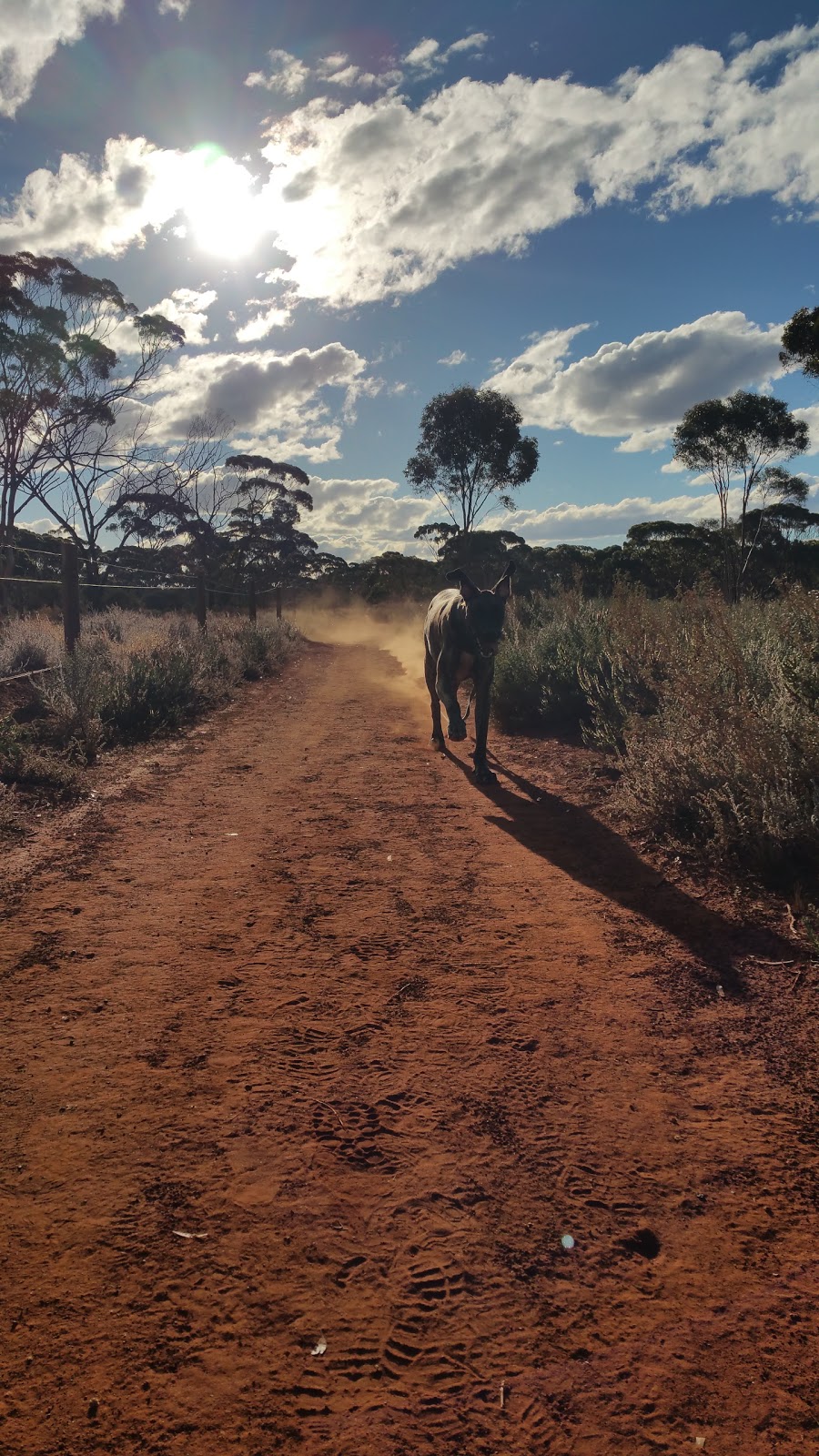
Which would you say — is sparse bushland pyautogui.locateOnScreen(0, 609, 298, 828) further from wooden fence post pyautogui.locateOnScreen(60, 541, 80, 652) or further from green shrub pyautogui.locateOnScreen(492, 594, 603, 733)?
green shrub pyautogui.locateOnScreen(492, 594, 603, 733)

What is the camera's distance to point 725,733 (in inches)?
183

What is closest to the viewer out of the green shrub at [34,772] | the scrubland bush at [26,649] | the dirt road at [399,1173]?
the dirt road at [399,1173]

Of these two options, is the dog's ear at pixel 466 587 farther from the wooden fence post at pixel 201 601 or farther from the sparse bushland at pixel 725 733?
the wooden fence post at pixel 201 601

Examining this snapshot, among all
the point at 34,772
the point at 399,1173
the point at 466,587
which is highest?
the point at 466,587

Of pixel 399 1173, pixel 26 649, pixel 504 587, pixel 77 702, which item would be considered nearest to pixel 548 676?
pixel 504 587

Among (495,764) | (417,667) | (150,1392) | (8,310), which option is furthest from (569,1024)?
(8,310)

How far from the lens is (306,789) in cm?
639

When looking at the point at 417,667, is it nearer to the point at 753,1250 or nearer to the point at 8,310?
the point at 753,1250

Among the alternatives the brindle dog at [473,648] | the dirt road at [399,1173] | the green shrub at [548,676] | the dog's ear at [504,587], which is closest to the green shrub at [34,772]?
the dirt road at [399,1173]

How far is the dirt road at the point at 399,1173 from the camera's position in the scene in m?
1.51

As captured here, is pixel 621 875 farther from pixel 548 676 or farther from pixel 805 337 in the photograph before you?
pixel 805 337

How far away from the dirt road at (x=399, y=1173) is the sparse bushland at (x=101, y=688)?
88.4 inches

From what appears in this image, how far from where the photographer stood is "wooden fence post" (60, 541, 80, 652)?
8.28 m

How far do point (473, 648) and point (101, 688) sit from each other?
417 centimetres
